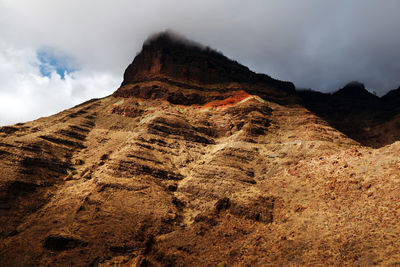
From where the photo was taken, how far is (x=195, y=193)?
1032 inches

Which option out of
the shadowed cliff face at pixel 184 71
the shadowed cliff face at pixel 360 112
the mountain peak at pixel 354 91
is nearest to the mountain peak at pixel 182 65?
the shadowed cliff face at pixel 184 71

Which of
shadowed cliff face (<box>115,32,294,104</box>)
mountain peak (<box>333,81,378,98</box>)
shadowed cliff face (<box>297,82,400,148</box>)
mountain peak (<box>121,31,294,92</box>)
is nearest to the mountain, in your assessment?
shadowed cliff face (<box>115,32,294,104</box>)

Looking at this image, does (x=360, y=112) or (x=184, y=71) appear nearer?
(x=184, y=71)

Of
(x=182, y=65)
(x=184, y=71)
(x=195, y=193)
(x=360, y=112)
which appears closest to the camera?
(x=195, y=193)

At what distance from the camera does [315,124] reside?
132 feet

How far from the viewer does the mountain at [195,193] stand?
1580cm

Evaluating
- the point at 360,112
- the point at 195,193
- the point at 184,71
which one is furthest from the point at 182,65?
the point at 360,112

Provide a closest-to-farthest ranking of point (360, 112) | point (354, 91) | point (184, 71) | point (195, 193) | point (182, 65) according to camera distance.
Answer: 1. point (195, 193)
2. point (184, 71)
3. point (182, 65)
4. point (360, 112)
5. point (354, 91)

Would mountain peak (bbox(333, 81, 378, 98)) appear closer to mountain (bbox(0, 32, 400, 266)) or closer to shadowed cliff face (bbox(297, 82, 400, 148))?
shadowed cliff face (bbox(297, 82, 400, 148))

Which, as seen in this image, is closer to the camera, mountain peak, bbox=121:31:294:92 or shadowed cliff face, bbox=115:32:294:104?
shadowed cliff face, bbox=115:32:294:104

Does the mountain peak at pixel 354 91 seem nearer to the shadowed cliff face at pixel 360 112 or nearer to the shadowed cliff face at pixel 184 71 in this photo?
the shadowed cliff face at pixel 360 112

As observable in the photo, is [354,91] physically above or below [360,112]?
above

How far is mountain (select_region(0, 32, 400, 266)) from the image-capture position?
1580 cm

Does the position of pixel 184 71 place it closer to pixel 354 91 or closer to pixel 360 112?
pixel 360 112
